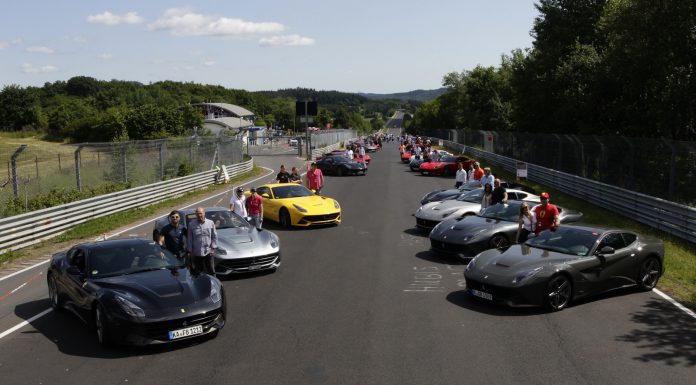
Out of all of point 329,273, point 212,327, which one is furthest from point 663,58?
point 212,327

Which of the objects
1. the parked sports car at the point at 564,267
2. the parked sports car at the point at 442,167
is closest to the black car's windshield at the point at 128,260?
the parked sports car at the point at 564,267

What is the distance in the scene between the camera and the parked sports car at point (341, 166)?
37.7 meters

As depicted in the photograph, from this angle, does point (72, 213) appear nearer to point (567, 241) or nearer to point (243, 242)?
point (243, 242)

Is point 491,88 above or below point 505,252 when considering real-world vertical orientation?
above

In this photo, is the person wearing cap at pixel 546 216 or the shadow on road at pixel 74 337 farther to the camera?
the person wearing cap at pixel 546 216

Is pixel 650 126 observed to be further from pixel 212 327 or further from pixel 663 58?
pixel 212 327

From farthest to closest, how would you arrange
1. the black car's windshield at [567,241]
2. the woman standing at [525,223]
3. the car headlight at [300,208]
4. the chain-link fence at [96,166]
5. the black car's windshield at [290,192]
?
the black car's windshield at [290,192] < the chain-link fence at [96,166] < the car headlight at [300,208] < the woman standing at [525,223] < the black car's windshield at [567,241]

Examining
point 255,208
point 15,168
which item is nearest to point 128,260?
point 255,208

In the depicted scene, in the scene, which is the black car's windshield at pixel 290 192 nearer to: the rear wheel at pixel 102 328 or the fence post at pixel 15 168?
the fence post at pixel 15 168

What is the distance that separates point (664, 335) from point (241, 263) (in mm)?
7177

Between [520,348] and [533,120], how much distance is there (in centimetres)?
3909

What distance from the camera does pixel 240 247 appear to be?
11.7m

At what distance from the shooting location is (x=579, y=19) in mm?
42656

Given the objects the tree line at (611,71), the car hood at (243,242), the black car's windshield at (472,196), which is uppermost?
the tree line at (611,71)
